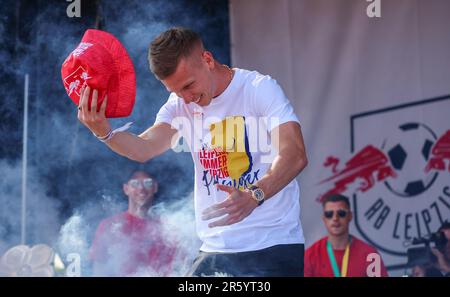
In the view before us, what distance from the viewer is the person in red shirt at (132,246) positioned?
5309 mm

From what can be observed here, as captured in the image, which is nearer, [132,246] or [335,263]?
[132,246]

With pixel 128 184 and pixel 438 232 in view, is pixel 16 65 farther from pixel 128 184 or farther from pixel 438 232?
pixel 438 232

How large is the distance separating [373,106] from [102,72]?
246cm

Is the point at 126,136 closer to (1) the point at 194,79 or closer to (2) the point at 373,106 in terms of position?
(1) the point at 194,79

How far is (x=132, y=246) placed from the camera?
5.44 meters

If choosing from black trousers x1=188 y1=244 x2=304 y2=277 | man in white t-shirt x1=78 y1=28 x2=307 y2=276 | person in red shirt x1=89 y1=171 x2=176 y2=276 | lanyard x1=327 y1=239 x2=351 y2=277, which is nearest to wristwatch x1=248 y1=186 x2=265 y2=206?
man in white t-shirt x1=78 y1=28 x2=307 y2=276

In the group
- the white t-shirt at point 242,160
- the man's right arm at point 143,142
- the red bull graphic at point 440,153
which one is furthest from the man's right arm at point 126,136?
the red bull graphic at point 440,153

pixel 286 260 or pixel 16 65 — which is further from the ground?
pixel 16 65

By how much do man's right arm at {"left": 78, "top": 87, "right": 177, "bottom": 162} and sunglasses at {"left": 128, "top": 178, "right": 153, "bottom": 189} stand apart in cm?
151

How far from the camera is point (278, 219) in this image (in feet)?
12.7

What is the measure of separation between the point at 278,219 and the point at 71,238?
1931 millimetres

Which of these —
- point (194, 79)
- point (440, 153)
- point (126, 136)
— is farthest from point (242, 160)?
point (440, 153)

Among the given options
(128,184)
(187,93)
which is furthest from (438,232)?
(187,93)

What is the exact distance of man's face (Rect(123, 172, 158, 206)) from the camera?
5629 millimetres
